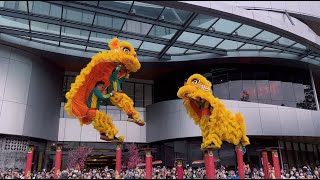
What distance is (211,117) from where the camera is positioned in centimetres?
1534

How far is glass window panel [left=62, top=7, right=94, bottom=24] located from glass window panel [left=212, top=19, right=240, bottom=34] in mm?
7996

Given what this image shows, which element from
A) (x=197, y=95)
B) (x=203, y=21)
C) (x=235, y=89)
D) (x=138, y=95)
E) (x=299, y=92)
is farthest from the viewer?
(x=138, y=95)

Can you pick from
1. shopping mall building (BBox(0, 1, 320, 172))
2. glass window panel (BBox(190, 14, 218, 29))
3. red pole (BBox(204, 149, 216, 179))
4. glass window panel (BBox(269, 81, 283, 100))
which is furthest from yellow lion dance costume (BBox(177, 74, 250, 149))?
glass window panel (BBox(269, 81, 283, 100))

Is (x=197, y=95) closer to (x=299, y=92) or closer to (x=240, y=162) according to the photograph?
(x=240, y=162)

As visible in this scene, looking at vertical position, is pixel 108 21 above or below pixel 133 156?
above

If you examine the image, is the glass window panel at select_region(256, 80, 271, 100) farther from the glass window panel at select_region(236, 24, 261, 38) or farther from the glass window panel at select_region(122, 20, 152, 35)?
the glass window panel at select_region(122, 20, 152, 35)

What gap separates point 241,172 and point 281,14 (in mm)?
14968

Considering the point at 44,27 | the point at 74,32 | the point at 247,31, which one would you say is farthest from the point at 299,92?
the point at 44,27

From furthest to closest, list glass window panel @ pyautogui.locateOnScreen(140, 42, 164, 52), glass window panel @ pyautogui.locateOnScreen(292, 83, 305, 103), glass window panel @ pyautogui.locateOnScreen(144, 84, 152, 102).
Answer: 1. glass window panel @ pyautogui.locateOnScreen(144, 84, 152, 102)
2. glass window panel @ pyautogui.locateOnScreen(292, 83, 305, 103)
3. glass window panel @ pyautogui.locateOnScreen(140, 42, 164, 52)

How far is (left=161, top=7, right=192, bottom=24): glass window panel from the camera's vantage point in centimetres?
1872

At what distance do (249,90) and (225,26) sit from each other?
24.6 ft

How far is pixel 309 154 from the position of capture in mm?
28562

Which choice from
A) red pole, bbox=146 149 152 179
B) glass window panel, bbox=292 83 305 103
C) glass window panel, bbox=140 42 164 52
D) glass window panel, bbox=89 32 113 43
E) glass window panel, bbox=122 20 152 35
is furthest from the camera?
glass window panel, bbox=292 83 305 103

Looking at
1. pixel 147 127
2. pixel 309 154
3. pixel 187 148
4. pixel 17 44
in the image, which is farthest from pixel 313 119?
pixel 17 44
